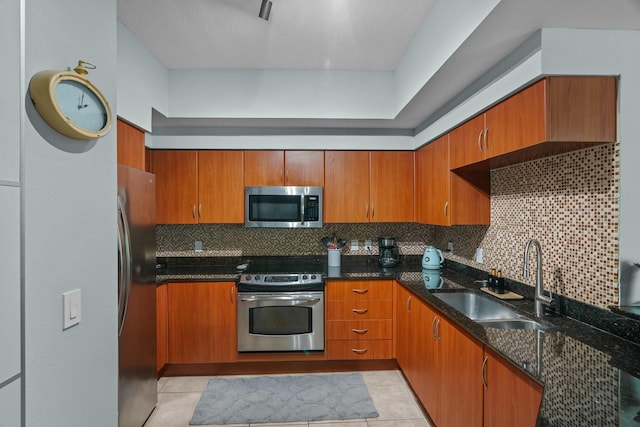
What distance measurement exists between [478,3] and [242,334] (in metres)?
2.86

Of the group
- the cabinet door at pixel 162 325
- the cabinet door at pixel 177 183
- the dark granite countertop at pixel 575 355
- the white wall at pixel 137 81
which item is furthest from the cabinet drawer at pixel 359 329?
the white wall at pixel 137 81

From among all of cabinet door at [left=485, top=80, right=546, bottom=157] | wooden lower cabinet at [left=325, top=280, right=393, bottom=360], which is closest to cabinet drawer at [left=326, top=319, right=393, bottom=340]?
wooden lower cabinet at [left=325, top=280, right=393, bottom=360]

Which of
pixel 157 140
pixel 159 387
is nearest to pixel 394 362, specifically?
pixel 159 387

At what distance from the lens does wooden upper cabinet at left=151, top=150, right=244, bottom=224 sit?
3322mm

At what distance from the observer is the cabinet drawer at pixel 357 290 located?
307cm

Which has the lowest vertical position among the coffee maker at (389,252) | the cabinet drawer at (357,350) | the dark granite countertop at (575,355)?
the cabinet drawer at (357,350)

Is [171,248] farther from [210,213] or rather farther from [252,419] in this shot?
[252,419]

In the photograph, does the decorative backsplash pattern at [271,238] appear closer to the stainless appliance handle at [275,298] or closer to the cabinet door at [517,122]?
the stainless appliance handle at [275,298]

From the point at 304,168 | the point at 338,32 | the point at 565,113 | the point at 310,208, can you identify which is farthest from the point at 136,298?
the point at 565,113

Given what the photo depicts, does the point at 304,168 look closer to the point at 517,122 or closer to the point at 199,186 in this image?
the point at 199,186

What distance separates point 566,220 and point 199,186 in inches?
115

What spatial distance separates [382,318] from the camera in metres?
3.08

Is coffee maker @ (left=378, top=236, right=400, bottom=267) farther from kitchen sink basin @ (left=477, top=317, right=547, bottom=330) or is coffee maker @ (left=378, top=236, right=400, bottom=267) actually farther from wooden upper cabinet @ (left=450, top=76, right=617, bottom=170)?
wooden upper cabinet @ (left=450, top=76, right=617, bottom=170)

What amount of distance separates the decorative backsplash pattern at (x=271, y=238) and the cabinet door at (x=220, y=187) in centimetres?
33
